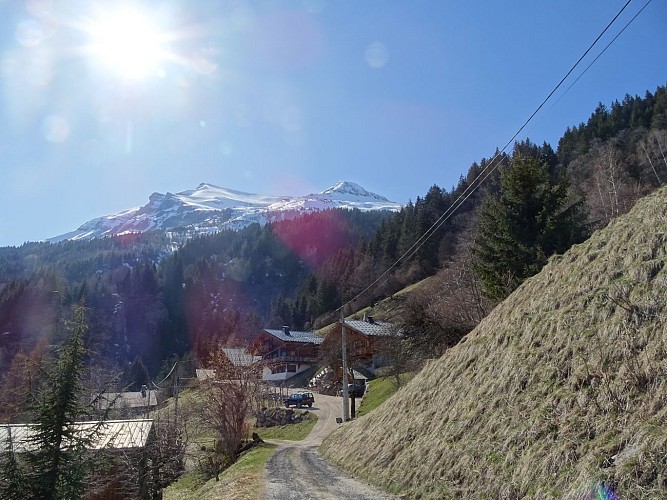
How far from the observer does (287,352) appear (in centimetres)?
8100

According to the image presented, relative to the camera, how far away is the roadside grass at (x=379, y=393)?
128ft

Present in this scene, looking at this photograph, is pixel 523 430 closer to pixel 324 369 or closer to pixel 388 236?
pixel 324 369

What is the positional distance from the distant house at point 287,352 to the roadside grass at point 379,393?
105ft

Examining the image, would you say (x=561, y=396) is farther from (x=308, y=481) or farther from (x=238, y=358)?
(x=238, y=358)

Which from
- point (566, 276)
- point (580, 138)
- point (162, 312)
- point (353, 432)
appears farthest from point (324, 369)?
point (162, 312)

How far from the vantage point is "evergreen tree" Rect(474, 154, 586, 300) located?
26.6 metres

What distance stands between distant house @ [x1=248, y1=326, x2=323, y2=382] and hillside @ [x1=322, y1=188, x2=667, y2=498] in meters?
64.9

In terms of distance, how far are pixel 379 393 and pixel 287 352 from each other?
3970cm

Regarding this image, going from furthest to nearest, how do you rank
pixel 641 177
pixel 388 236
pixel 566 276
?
pixel 388 236 < pixel 641 177 < pixel 566 276

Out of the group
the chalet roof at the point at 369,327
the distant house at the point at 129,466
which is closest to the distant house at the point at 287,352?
the chalet roof at the point at 369,327

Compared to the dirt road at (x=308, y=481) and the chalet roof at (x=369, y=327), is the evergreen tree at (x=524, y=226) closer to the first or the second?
the dirt road at (x=308, y=481)

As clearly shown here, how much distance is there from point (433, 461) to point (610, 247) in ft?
25.2

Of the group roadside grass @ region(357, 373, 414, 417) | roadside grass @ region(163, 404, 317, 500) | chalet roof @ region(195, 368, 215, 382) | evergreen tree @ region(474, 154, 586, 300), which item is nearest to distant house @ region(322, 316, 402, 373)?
roadside grass @ region(357, 373, 414, 417)

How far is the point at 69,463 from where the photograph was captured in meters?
11.4
